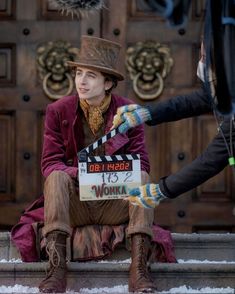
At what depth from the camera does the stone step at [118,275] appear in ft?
17.7

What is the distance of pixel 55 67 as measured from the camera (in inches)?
266

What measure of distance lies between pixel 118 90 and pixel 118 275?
5.60 feet

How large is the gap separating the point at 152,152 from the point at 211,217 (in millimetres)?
539

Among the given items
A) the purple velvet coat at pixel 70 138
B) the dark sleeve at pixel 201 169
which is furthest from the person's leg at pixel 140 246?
the dark sleeve at pixel 201 169

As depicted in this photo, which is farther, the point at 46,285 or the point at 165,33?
the point at 165,33

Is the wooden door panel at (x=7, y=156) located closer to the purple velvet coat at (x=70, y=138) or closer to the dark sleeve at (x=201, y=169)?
the purple velvet coat at (x=70, y=138)

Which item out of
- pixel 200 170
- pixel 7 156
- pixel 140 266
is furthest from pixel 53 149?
pixel 7 156

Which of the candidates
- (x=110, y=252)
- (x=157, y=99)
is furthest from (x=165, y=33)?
(x=110, y=252)

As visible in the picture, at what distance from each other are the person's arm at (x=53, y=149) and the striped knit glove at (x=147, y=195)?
0.63 metres

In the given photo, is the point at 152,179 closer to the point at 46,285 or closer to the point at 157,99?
the point at 157,99

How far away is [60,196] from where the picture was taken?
538 cm

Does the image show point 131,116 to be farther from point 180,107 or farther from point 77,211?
point 77,211

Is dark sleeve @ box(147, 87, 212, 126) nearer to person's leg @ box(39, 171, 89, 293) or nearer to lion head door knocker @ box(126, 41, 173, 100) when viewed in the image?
person's leg @ box(39, 171, 89, 293)

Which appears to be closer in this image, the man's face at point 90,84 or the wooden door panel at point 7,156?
the man's face at point 90,84
